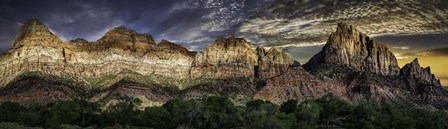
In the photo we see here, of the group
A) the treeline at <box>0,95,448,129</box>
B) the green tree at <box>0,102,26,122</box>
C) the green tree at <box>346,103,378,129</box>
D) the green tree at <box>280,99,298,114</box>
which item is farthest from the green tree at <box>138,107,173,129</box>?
the green tree at <box>280,99,298,114</box>

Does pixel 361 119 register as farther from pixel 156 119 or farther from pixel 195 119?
pixel 156 119

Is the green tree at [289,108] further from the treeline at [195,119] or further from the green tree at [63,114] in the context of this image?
the green tree at [63,114]

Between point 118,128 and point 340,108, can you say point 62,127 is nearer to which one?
point 118,128

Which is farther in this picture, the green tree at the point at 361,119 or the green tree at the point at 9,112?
the green tree at the point at 9,112

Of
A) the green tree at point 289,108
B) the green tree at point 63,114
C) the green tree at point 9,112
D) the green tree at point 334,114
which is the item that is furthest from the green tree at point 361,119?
the green tree at point 9,112

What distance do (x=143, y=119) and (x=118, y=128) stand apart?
1719 cm

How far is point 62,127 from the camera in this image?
4648 inches

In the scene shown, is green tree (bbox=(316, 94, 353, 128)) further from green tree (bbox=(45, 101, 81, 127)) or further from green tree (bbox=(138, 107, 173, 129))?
green tree (bbox=(45, 101, 81, 127))

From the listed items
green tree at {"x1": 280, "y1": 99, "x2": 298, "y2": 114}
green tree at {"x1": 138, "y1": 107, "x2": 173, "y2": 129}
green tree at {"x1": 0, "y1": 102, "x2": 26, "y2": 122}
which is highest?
green tree at {"x1": 0, "y1": 102, "x2": 26, "y2": 122}

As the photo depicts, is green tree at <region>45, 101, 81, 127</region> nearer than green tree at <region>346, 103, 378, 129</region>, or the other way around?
green tree at <region>45, 101, 81, 127</region>

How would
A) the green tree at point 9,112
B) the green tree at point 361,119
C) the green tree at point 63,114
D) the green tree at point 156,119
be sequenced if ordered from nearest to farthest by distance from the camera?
1. the green tree at point 63,114
2. the green tree at point 361,119
3. the green tree at point 156,119
4. the green tree at point 9,112

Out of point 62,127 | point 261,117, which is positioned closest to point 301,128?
point 261,117

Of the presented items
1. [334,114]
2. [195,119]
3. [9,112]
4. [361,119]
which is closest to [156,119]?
[195,119]

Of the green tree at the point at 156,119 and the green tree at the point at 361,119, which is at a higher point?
the green tree at the point at 156,119
